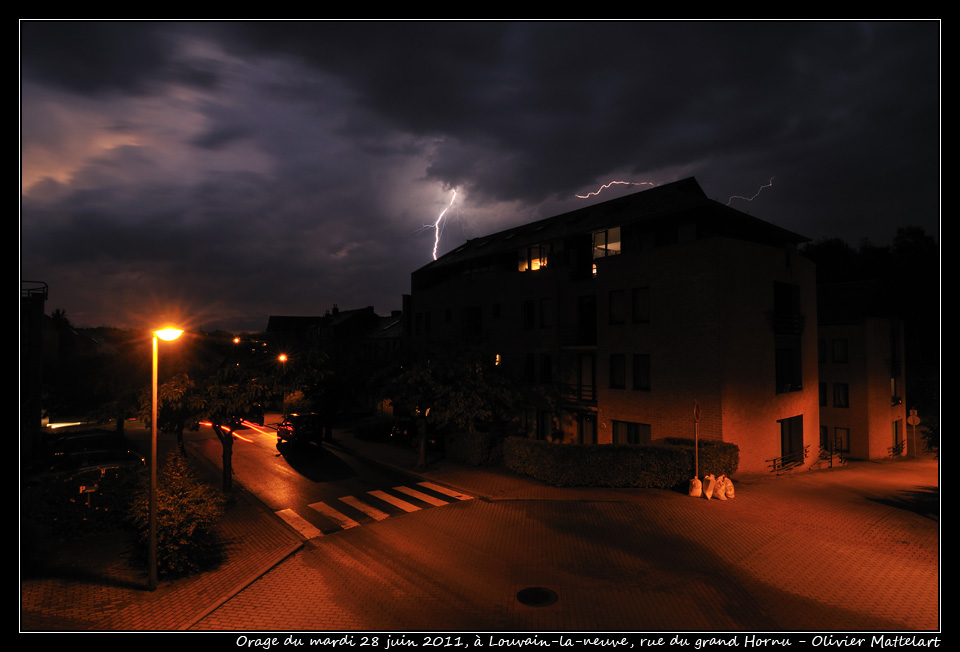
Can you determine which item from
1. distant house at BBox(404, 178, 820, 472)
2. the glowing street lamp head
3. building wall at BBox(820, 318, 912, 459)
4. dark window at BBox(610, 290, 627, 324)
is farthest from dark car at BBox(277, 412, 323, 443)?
building wall at BBox(820, 318, 912, 459)

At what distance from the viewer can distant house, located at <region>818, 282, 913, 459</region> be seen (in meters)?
30.4

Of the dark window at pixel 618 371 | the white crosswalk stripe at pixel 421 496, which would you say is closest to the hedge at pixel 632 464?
the white crosswalk stripe at pixel 421 496

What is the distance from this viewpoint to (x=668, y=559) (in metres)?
10.9

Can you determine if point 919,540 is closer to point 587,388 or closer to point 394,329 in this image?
point 587,388

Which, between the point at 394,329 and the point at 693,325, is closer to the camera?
the point at 693,325

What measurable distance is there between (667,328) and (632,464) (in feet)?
19.5

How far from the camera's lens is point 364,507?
50.9 feet

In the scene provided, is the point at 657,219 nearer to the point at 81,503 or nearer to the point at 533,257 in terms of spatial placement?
the point at 533,257

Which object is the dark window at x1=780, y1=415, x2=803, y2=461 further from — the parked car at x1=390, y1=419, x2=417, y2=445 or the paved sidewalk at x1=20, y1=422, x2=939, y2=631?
the parked car at x1=390, y1=419, x2=417, y2=445

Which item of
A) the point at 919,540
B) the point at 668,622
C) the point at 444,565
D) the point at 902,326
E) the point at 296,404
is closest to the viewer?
the point at 668,622

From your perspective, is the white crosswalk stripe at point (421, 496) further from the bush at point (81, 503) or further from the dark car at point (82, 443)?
the dark car at point (82, 443)

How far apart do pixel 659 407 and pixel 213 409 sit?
16.2 metres

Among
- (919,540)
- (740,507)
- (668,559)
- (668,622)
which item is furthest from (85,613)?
(919,540)

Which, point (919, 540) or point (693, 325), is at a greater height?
point (693, 325)
